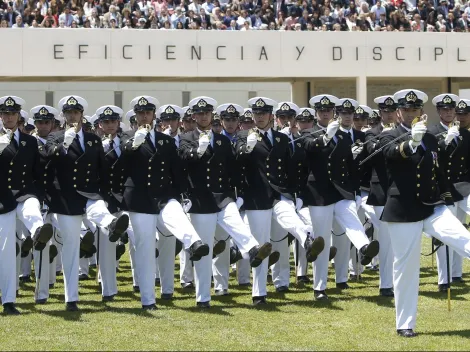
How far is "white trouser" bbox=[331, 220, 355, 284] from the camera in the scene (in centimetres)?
1283

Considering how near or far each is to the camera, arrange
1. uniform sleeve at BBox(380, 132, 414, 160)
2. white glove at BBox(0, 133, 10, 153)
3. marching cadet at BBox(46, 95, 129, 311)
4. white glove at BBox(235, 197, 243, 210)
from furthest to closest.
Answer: white glove at BBox(235, 197, 243, 210) < marching cadet at BBox(46, 95, 129, 311) < white glove at BBox(0, 133, 10, 153) < uniform sleeve at BBox(380, 132, 414, 160)

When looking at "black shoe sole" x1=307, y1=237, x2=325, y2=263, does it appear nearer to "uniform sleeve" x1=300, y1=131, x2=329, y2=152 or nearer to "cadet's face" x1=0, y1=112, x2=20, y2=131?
"uniform sleeve" x1=300, y1=131, x2=329, y2=152

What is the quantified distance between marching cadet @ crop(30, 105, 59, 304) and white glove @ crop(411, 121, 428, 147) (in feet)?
13.9

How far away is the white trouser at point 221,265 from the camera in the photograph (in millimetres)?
12523

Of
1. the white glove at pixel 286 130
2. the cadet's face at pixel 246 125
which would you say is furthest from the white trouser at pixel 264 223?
the cadet's face at pixel 246 125

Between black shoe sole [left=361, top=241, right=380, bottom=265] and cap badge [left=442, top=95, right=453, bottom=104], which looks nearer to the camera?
black shoe sole [left=361, top=241, right=380, bottom=265]

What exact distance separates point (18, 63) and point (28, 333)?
70.7 feet

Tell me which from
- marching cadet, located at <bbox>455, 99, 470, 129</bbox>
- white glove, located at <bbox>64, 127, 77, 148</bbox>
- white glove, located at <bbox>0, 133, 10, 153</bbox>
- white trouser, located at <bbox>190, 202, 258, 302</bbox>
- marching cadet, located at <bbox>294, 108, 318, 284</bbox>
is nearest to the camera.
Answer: white glove, located at <bbox>0, 133, 10, 153</bbox>

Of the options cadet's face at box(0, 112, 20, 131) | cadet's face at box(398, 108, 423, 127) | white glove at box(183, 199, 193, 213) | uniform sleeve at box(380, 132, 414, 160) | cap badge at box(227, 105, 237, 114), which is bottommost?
white glove at box(183, 199, 193, 213)

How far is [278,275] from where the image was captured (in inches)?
504

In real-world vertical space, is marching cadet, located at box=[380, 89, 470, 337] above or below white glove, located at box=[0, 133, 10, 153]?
below

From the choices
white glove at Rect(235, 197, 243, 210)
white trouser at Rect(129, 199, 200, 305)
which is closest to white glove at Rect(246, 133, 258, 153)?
white glove at Rect(235, 197, 243, 210)

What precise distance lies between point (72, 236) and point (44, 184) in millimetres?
694

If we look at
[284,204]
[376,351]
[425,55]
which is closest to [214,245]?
[284,204]
